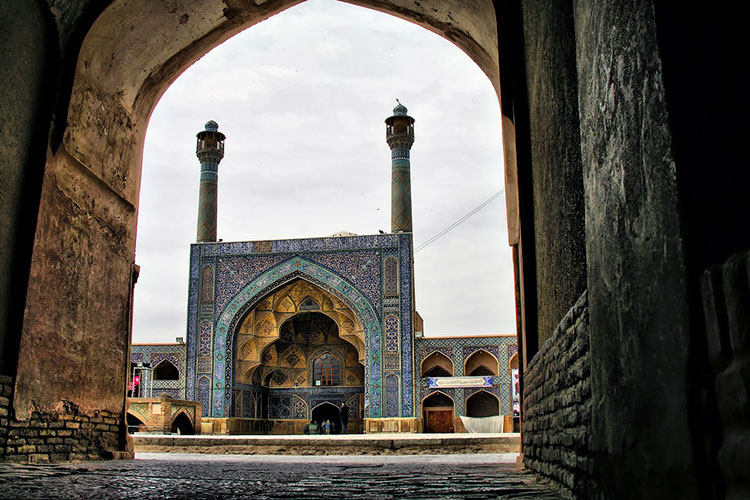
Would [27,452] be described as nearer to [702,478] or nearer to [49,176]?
[49,176]

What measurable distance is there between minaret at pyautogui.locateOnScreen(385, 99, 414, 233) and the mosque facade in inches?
1.1

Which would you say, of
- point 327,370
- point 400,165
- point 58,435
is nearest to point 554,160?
point 58,435

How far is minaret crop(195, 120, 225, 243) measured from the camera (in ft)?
59.5

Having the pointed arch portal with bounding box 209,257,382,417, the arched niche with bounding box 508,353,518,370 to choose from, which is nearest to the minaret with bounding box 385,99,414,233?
the pointed arch portal with bounding box 209,257,382,417

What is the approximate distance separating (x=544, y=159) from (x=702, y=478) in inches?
89.0

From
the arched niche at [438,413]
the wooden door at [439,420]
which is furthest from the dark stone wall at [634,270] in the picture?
the wooden door at [439,420]

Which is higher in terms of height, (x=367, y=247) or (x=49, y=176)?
(x=367, y=247)

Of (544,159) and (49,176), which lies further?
(49,176)

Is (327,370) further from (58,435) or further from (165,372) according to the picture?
(58,435)

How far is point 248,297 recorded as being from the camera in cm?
1714

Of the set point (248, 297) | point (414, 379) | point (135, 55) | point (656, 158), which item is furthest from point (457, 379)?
point (656, 158)

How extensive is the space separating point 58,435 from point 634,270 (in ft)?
13.8

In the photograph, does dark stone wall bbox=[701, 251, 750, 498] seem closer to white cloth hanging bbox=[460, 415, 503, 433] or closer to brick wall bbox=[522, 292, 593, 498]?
brick wall bbox=[522, 292, 593, 498]

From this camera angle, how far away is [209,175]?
1886 cm
